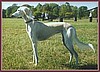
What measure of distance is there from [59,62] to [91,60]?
0.38m

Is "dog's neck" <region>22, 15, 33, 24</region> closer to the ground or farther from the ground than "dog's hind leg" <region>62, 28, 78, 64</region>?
farther from the ground

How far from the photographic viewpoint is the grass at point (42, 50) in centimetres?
305

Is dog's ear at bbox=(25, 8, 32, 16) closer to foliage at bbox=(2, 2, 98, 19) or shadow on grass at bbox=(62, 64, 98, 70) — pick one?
foliage at bbox=(2, 2, 98, 19)

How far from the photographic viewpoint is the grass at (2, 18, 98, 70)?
3.05 metres

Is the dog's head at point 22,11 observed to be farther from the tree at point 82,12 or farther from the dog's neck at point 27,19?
the tree at point 82,12

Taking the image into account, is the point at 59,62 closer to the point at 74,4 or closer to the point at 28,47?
the point at 28,47

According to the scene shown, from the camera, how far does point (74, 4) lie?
304 cm

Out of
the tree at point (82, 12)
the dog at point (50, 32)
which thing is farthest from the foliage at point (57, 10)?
the dog at point (50, 32)

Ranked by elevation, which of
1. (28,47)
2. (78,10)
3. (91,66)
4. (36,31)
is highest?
(78,10)

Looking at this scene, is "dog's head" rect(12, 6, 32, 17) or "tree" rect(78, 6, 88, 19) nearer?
"dog's head" rect(12, 6, 32, 17)

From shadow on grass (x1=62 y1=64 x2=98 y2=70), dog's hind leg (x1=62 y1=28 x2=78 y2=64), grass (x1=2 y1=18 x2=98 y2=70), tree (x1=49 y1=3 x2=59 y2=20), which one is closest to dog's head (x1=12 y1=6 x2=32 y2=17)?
grass (x1=2 y1=18 x2=98 y2=70)

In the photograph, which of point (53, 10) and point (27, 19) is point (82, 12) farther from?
point (27, 19)

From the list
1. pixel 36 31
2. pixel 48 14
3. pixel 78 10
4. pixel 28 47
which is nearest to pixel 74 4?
pixel 78 10

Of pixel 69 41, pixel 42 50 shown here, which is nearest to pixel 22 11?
pixel 42 50
